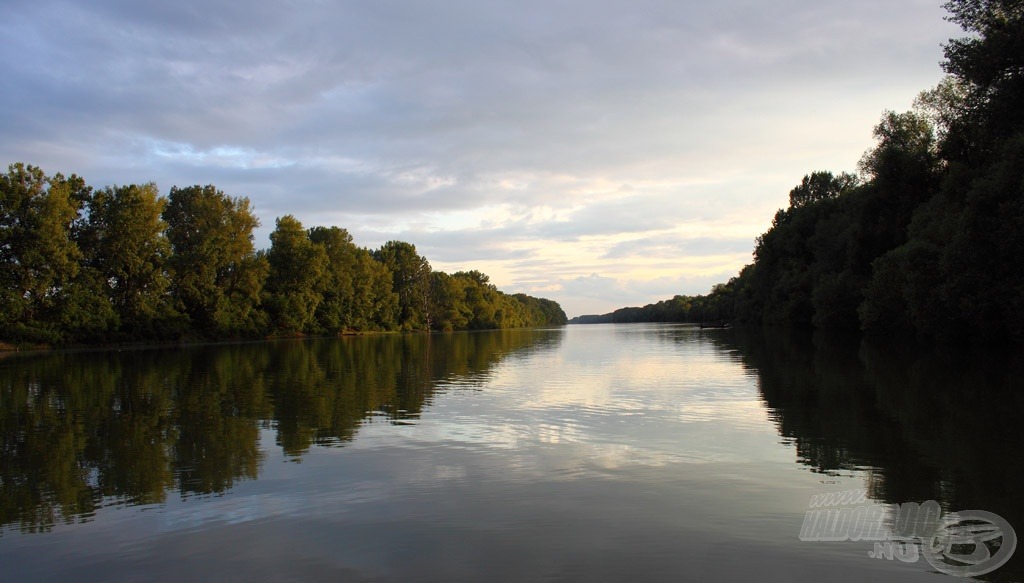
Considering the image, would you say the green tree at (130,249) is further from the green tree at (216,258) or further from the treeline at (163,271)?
the green tree at (216,258)

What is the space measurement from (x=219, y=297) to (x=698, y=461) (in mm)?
66577

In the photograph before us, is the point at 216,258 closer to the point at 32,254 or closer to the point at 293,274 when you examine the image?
the point at 293,274

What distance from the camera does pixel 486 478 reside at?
30.6 feet

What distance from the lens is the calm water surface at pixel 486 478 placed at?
246 inches

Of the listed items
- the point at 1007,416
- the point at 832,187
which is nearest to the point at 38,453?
the point at 1007,416

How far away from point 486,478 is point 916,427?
869 centimetres

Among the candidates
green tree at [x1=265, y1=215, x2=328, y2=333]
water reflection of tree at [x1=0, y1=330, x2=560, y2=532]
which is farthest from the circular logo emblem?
green tree at [x1=265, y1=215, x2=328, y2=333]

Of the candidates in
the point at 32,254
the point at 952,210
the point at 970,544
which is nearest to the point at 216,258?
the point at 32,254

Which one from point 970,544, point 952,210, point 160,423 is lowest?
point 970,544

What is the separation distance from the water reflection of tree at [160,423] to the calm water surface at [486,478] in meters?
0.08

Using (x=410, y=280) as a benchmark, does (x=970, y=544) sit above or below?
below

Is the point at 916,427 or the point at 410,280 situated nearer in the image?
the point at 916,427

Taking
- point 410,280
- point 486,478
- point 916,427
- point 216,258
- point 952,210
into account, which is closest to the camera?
point 486,478

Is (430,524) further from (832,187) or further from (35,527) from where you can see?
(832,187)
